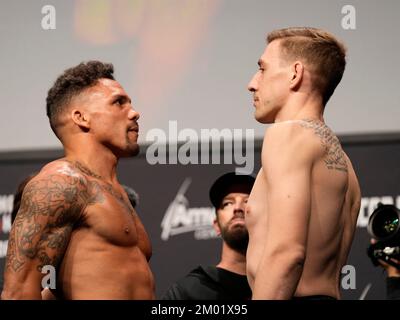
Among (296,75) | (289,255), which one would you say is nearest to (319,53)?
(296,75)

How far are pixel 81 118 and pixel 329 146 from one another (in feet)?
3.18

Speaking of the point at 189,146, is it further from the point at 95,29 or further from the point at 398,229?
the point at 398,229

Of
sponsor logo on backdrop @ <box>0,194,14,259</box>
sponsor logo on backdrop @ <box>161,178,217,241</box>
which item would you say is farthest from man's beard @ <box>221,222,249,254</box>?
sponsor logo on backdrop @ <box>0,194,14,259</box>

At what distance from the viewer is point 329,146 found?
93.7 inches

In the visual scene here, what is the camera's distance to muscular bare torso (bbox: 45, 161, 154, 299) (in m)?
2.51

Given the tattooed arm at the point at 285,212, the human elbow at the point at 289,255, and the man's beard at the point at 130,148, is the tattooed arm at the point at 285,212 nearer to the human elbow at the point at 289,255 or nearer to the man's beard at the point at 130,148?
the human elbow at the point at 289,255

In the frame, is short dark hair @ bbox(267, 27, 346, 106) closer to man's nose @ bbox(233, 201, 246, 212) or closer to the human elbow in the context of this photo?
the human elbow

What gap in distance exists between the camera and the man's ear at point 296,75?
2.49 meters

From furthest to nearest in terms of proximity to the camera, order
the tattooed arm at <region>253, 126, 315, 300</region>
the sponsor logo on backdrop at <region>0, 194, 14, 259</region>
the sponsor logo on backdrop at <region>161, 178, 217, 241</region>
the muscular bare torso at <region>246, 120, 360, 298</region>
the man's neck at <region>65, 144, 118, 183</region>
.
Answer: the sponsor logo on backdrop at <region>0, 194, 14, 259</region> → the sponsor logo on backdrop at <region>161, 178, 217, 241</region> → the man's neck at <region>65, 144, 118, 183</region> → the muscular bare torso at <region>246, 120, 360, 298</region> → the tattooed arm at <region>253, 126, 315, 300</region>

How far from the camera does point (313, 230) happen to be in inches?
89.4

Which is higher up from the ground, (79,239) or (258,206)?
(258,206)

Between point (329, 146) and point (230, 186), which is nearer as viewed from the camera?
point (329, 146)

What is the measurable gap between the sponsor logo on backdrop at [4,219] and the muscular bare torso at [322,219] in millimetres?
2508

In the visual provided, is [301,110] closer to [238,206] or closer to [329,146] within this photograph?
[329,146]
